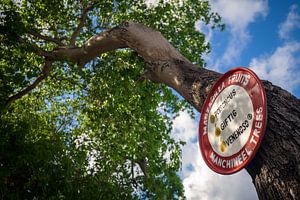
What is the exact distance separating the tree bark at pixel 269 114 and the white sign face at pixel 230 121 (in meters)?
0.18

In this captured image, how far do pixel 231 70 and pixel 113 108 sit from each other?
7.50 metres

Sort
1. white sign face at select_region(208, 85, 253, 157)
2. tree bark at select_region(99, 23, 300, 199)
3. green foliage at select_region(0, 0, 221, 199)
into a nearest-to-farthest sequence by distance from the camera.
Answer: tree bark at select_region(99, 23, 300, 199), white sign face at select_region(208, 85, 253, 157), green foliage at select_region(0, 0, 221, 199)

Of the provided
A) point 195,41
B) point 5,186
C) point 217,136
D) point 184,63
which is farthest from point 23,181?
point 195,41

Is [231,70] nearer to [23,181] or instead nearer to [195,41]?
[23,181]

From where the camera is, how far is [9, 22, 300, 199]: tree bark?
2244mm

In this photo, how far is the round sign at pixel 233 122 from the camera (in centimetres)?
247

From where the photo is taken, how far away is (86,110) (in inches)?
410

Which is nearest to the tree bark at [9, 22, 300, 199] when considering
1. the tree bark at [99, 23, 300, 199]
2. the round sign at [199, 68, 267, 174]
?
the tree bark at [99, 23, 300, 199]

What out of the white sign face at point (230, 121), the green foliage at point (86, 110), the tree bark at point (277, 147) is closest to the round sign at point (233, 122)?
the white sign face at point (230, 121)

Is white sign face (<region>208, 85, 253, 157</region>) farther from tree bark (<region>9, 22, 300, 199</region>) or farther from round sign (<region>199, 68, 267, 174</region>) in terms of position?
tree bark (<region>9, 22, 300, 199</region>)

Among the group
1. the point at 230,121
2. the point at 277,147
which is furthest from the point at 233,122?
the point at 277,147

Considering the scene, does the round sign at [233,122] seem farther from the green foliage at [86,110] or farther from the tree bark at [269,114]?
the green foliage at [86,110]

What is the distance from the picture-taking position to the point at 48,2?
9.82 metres

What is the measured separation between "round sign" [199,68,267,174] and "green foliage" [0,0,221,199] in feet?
13.1
